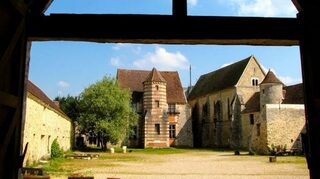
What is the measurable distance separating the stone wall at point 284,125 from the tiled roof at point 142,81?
55.4 ft

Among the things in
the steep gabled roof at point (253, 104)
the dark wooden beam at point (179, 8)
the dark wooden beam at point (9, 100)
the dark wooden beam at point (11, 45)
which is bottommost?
the dark wooden beam at point (9, 100)

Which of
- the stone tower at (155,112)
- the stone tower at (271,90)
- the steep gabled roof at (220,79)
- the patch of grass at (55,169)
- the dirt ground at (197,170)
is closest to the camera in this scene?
the dirt ground at (197,170)

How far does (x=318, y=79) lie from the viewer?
4.36 metres

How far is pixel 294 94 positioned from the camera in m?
39.8

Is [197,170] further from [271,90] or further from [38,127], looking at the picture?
[271,90]

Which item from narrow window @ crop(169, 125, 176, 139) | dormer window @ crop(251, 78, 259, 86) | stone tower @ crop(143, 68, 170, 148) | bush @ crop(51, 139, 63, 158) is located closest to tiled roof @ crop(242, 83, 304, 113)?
dormer window @ crop(251, 78, 259, 86)

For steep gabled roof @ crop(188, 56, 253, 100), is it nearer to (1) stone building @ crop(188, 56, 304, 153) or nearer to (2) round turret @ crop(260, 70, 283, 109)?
(1) stone building @ crop(188, 56, 304, 153)

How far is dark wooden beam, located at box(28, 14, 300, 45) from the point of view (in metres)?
4.47

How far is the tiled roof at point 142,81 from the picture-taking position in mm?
47894

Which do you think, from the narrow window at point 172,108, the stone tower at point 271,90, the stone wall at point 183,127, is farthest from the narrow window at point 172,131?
the stone tower at point 271,90

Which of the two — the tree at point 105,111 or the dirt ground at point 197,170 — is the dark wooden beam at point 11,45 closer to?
the dirt ground at point 197,170

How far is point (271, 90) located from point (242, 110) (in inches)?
276

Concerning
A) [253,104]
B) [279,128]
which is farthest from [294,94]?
[279,128]

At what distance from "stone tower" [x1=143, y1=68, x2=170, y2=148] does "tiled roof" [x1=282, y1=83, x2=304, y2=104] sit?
15321 millimetres
